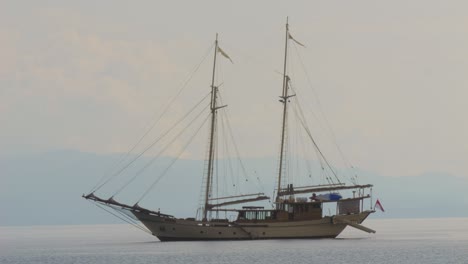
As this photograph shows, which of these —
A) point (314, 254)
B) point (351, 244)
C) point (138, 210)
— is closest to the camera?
point (314, 254)

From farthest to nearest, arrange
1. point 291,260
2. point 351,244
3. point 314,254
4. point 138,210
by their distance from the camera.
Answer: point 351,244 < point 138,210 < point 314,254 < point 291,260

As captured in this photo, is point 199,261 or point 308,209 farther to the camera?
point 308,209

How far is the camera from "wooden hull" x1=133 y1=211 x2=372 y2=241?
11075cm

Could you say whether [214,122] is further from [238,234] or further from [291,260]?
[291,260]

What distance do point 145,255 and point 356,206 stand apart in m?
30.0

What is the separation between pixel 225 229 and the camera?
112 m

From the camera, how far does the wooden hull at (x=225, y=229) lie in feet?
363

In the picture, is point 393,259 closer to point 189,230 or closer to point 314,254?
point 314,254

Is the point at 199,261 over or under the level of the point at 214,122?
under

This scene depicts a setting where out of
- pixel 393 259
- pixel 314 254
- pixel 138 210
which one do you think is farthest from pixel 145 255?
pixel 393 259

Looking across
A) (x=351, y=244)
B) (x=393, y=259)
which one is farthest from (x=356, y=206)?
(x=393, y=259)

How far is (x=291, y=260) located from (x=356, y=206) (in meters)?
30.7

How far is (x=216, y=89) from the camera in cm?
11344

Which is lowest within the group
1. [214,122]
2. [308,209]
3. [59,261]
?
[59,261]
